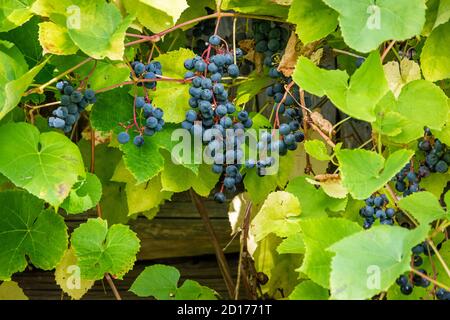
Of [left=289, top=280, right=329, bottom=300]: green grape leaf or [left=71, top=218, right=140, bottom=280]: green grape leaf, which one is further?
[left=71, top=218, right=140, bottom=280]: green grape leaf

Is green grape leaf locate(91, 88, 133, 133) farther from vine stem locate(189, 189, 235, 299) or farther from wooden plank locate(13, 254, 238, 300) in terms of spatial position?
wooden plank locate(13, 254, 238, 300)

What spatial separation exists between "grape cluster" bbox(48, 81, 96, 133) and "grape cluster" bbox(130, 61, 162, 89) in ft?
0.32

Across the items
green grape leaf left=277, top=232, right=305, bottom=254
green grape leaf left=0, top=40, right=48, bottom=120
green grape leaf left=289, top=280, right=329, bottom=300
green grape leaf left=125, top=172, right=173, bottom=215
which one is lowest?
green grape leaf left=125, top=172, right=173, bottom=215

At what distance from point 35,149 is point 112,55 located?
214mm

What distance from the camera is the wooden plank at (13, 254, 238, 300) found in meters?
2.37

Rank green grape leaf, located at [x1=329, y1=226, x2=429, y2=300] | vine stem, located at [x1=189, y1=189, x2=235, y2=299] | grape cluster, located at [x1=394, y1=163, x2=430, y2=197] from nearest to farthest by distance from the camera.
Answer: green grape leaf, located at [x1=329, y1=226, x2=429, y2=300] → grape cluster, located at [x1=394, y1=163, x2=430, y2=197] → vine stem, located at [x1=189, y1=189, x2=235, y2=299]

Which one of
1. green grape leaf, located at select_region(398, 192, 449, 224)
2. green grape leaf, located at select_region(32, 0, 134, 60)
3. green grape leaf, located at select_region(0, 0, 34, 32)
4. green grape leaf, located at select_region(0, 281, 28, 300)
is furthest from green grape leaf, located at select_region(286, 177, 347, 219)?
green grape leaf, located at select_region(0, 281, 28, 300)

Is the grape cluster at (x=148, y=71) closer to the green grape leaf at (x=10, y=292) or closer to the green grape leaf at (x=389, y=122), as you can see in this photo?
the green grape leaf at (x=389, y=122)

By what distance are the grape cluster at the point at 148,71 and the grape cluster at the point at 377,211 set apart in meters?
0.43

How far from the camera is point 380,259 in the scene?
45.9 inches

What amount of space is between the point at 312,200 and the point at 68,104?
466 millimetres

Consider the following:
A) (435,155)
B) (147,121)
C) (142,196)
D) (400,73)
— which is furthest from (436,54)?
(142,196)

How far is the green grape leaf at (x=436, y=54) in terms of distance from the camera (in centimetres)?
161

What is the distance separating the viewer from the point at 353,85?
1.41m
